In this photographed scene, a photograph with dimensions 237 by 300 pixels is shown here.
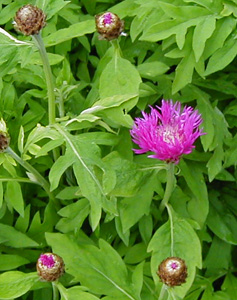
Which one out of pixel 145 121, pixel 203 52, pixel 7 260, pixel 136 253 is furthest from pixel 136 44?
pixel 7 260

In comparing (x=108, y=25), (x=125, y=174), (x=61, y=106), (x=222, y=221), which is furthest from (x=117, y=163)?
(x=222, y=221)

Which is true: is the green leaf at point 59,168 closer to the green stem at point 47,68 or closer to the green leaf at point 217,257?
the green stem at point 47,68

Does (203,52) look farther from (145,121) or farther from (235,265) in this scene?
(235,265)

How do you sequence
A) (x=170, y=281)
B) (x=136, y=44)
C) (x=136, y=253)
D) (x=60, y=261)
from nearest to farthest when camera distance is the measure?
(x=170, y=281), (x=60, y=261), (x=136, y=253), (x=136, y=44)

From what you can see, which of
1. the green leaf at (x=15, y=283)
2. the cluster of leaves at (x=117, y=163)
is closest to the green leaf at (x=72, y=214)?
the cluster of leaves at (x=117, y=163)

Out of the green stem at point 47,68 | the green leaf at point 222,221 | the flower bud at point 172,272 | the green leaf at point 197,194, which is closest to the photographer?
the flower bud at point 172,272

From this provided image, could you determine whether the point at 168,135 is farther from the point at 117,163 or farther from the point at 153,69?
the point at 153,69
